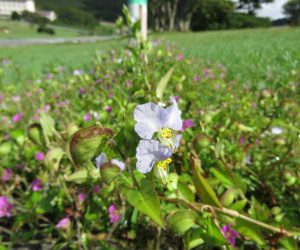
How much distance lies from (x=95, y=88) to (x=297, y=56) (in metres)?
1.86

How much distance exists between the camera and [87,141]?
0.50m

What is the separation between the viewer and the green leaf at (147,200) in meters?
0.54

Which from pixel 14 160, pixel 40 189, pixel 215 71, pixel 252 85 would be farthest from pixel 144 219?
pixel 215 71

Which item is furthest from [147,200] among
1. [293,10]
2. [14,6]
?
[14,6]

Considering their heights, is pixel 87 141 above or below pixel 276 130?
above

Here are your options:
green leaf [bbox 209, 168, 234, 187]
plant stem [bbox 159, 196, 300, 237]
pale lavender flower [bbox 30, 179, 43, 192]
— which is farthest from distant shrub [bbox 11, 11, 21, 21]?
plant stem [bbox 159, 196, 300, 237]

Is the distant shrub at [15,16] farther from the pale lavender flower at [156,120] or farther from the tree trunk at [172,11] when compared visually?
the pale lavender flower at [156,120]

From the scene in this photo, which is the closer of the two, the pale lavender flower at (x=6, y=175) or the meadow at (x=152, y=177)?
the meadow at (x=152, y=177)

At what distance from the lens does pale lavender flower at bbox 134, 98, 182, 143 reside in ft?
1.61

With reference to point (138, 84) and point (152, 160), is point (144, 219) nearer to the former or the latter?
point (138, 84)

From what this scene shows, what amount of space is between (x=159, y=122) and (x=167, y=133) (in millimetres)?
22

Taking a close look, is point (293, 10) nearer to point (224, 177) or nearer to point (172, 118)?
point (224, 177)

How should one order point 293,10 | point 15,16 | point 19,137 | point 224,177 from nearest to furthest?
point 224,177 < point 19,137 < point 293,10 < point 15,16

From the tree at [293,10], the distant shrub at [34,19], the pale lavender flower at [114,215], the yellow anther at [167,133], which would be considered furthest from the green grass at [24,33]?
the yellow anther at [167,133]
